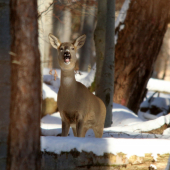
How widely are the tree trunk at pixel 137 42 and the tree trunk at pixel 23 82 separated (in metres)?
6.99

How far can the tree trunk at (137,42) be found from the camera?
9.49 meters

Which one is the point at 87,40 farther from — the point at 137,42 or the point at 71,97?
the point at 71,97

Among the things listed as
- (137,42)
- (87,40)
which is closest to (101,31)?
(137,42)

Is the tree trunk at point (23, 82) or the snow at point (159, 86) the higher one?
the tree trunk at point (23, 82)

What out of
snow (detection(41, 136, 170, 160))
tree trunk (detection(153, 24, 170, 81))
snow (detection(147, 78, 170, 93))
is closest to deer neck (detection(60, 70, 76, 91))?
snow (detection(41, 136, 170, 160))

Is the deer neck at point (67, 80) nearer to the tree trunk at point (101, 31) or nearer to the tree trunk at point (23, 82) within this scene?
the tree trunk at point (23, 82)

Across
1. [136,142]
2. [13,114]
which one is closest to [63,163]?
[136,142]

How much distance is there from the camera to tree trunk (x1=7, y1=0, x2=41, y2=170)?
8.92 ft

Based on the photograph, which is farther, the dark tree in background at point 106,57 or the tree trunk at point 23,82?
the dark tree in background at point 106,57

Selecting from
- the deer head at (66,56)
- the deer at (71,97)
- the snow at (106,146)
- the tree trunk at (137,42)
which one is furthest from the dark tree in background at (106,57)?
the snow at (106,146)

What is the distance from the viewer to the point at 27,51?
108 inches

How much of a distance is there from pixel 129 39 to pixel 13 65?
724 centimetres

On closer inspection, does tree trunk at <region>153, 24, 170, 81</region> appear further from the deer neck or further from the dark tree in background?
the deer neck

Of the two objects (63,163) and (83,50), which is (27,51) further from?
(83,50)
